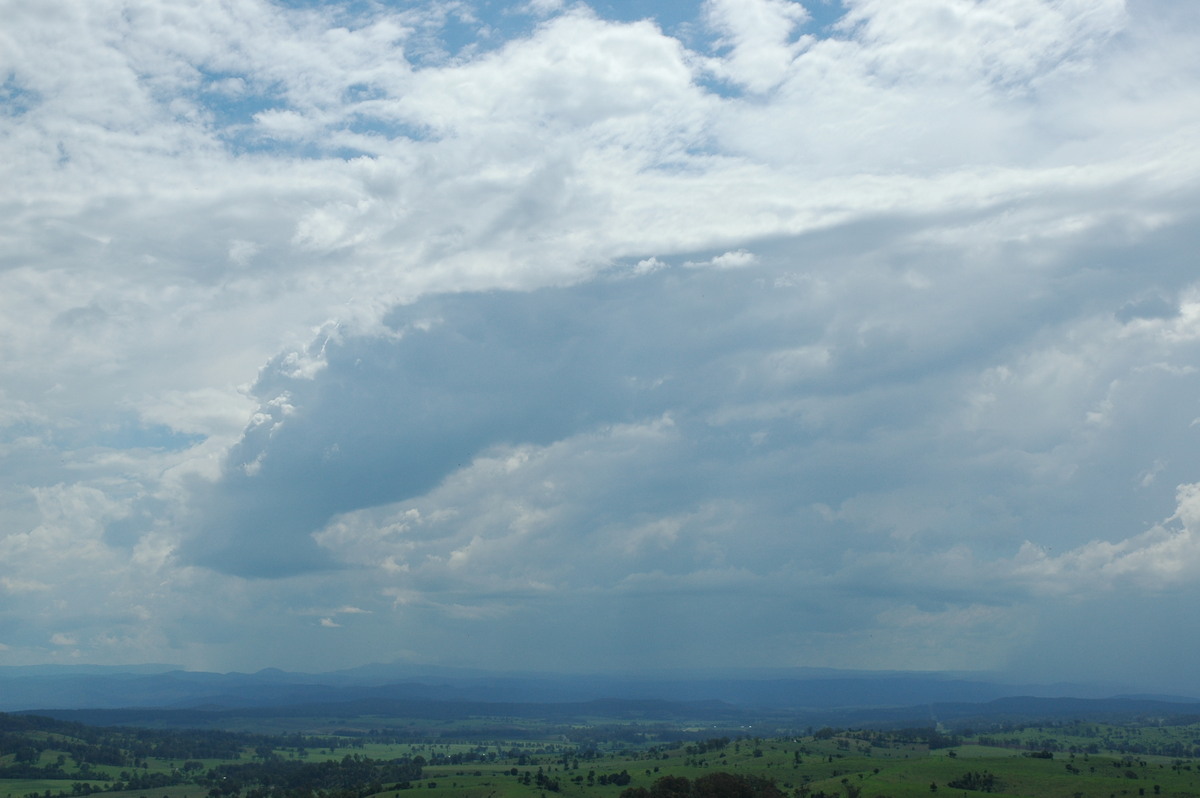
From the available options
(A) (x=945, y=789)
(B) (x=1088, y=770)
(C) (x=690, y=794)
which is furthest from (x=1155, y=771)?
(C) (x=690, y=794)

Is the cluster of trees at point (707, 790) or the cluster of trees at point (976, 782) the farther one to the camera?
the cluster of trees at point (976, 782)

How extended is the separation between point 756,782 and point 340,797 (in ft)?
276

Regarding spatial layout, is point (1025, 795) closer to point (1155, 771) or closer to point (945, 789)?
point (945, 789)

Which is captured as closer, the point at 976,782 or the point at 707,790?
the point at 707,790

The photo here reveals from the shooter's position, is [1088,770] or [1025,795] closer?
[1025,795]

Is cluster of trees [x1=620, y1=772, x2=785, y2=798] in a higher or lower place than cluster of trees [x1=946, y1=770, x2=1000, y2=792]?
higher

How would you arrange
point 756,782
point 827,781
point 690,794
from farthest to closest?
point 827,781, point 756,782, point 690,794

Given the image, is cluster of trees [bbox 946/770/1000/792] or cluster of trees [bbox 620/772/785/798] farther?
cluster of trees [bbox 946/770/1000/792]

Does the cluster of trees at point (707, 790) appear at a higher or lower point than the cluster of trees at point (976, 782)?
higher

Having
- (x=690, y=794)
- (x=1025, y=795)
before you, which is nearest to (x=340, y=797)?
(x=690, y=794)

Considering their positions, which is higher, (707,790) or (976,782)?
(707,790)

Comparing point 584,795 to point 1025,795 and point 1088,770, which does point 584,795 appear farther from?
point 1088,770

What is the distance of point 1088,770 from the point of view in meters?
198

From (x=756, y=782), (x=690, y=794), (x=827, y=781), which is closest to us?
(x=690, y=794)
